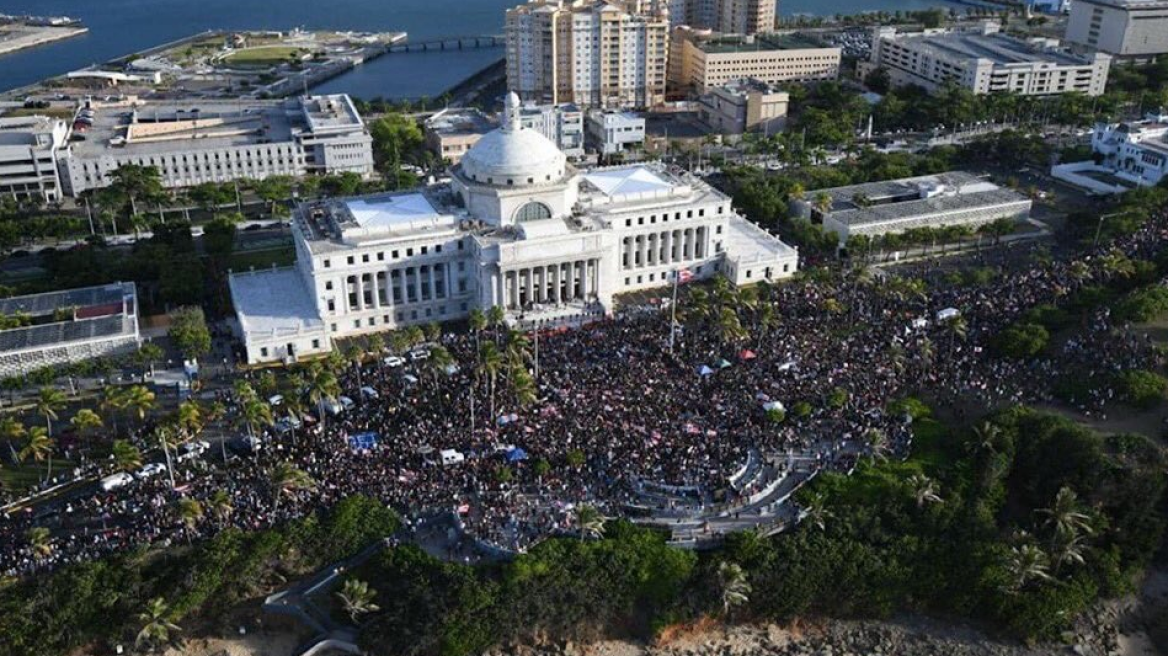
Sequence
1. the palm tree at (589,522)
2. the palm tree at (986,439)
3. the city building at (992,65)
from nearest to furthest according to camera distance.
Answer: the palm tree at (589,522) < the palm tree at (986,439) < the city building at (992,65)

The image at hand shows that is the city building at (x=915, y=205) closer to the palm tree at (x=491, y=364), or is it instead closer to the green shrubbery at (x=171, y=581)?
the palm tree at (x=491, y=364)

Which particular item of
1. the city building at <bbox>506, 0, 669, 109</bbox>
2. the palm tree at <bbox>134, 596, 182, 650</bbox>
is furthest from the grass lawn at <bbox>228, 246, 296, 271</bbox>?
the city building at <bbox>506, 0, 669, 109</bbox>

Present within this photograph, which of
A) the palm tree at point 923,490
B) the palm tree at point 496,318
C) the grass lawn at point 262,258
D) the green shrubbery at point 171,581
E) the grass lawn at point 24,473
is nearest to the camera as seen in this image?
the green shrubbery at point 171,581

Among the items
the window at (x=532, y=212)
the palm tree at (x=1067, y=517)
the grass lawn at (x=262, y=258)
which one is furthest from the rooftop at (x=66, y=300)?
the palm tree at (x=1067, y=517)

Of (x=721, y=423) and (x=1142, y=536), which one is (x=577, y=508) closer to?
(x=721, y=423)

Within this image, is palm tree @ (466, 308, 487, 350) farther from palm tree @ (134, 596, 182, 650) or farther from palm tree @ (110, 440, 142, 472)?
palm tree @ (134, 596, 182, 650)

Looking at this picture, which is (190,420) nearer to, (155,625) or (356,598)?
(155,625)
